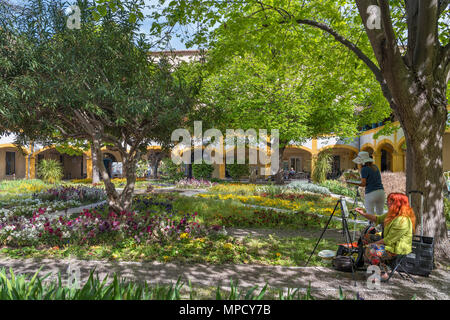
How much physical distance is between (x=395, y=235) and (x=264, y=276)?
1732 millimetres

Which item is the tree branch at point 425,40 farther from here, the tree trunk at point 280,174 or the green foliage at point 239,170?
the green foliage at point 239,170

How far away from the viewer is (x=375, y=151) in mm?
21344

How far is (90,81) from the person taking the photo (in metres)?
5.34

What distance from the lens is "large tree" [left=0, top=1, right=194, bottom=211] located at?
4836mm

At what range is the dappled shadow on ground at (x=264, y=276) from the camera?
338 centimetres

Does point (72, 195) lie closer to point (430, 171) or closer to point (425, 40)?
point (430, 171)

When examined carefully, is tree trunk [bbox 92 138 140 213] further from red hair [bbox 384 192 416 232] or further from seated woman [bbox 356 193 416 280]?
red hair [bbox 384 192 416 232]

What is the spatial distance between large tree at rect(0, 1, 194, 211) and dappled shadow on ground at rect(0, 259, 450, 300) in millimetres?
2481

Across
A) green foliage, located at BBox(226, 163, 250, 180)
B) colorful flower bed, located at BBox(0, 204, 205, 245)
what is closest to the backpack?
colorful flower bed, located at BBox(0, 204, 205, 245)

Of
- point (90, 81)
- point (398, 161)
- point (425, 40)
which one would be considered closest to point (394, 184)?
point (425, 40)

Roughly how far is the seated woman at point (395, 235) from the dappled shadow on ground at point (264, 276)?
33 centimetres
